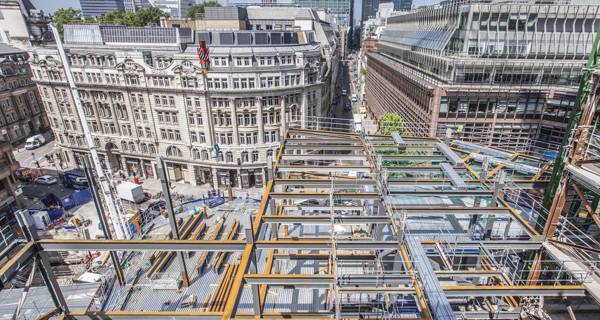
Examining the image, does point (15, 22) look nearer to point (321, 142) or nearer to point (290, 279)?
point (321, 142)

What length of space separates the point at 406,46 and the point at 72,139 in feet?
238

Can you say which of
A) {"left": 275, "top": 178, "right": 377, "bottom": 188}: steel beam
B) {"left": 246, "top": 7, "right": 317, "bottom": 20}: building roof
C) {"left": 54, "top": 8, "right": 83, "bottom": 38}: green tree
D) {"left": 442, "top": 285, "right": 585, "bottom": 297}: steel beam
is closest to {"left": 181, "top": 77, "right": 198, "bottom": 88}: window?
{"left": 275, "top": 178, "right": 377, "bottom": 188}: steel beam

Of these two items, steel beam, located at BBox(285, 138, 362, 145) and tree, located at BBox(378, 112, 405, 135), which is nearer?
steel beam, located at BBox(285, 138, 362, 145)

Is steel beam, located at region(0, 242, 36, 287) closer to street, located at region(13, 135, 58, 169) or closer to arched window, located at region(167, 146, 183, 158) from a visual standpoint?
arched window, located at region(167, 146, 183, 158)

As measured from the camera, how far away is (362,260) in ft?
55.5

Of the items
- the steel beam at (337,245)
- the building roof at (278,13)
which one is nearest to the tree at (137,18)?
the building roof at (278,13)

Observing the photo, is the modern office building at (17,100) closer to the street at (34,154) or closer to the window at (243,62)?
the street at (34,154)

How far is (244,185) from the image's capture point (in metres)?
56.2

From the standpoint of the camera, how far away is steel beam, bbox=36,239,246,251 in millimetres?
13281

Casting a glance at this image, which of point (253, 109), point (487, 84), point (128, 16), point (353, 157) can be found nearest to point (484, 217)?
point (353, 157)

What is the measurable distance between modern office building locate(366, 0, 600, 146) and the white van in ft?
300

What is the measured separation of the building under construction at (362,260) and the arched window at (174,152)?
31.1m

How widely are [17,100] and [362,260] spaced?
4049 inches

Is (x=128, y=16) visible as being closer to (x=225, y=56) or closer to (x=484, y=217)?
(x=225, y=56)
